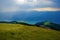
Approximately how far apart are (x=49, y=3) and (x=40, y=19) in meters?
0.27

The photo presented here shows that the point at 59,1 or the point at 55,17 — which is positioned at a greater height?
the point at 59,1

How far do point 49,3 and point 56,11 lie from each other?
6.1 inches

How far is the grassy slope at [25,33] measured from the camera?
1.79 m

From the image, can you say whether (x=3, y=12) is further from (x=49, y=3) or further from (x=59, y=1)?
(x=59, y=1)

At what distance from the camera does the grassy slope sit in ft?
5.86

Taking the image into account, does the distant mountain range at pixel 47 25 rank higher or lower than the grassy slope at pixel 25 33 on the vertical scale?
higher

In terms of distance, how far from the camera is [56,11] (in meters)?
1.87

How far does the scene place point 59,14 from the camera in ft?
6.08

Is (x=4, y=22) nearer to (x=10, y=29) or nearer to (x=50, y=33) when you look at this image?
(x=10, y=29)

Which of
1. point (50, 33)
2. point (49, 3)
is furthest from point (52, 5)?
point (50, 33)

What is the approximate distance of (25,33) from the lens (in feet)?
5.96

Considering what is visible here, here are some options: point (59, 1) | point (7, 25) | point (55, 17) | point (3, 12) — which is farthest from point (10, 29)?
point (59, 1)

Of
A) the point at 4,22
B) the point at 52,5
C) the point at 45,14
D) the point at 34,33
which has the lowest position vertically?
the point at 34,33

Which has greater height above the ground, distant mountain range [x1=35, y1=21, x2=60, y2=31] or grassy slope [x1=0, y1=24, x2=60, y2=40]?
distant mountain range [x1=35, y1=21, x2=60, y2=31]
